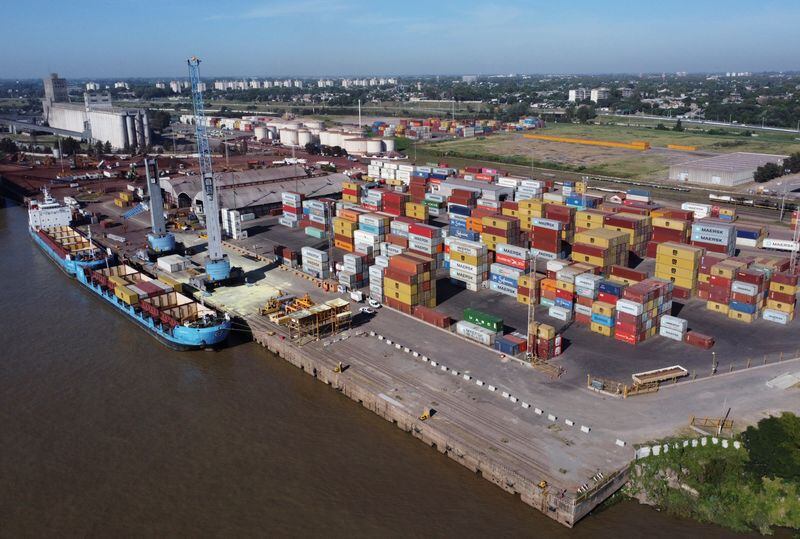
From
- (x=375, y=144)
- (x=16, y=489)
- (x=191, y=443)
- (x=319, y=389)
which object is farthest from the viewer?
(x=375, y=144)

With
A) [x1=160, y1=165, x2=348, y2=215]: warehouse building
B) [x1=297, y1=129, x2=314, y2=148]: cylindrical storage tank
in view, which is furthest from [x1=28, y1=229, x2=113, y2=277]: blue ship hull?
[x1=297, y1=129, x2=314, y2=148]: cylindrical storage tank

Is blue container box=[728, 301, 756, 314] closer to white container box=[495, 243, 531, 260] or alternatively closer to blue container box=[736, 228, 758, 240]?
white container box=[495, 243, 531, 260]

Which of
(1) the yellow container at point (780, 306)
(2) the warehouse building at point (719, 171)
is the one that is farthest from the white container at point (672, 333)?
(2) the warehouse building at point (719, 171)

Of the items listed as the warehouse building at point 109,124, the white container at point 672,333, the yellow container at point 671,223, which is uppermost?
the warehouse building at point 109,124

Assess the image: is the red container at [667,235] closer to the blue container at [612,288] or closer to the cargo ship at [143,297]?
the blue container at [612,288]

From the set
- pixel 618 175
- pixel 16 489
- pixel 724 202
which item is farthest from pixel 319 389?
pixel 618 175

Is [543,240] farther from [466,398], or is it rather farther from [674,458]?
[674,458]
